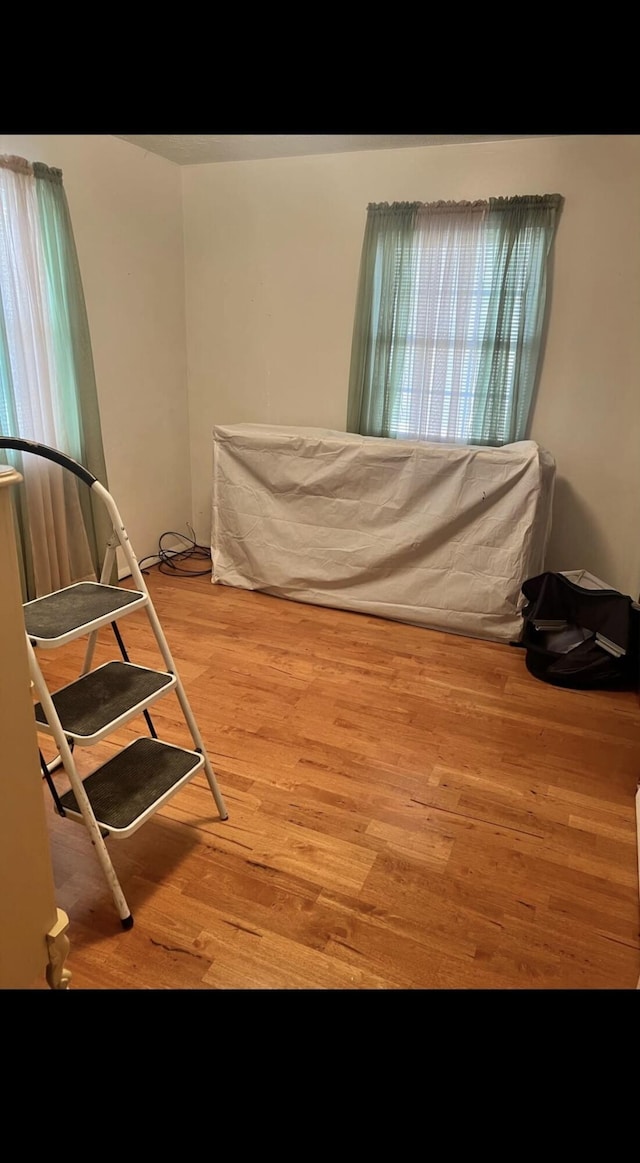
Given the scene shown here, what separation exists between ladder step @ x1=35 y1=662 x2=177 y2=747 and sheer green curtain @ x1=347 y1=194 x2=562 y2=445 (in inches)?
96.0

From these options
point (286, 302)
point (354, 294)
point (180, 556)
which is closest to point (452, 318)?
point (354, 294)

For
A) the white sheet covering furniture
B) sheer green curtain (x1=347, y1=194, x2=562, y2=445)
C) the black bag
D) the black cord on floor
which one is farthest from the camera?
the black cord on floor

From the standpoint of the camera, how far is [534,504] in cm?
291

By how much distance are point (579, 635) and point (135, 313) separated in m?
3.00

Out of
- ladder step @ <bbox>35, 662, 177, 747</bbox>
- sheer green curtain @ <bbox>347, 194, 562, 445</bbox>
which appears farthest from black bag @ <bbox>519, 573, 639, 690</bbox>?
Answer: ladder step @ <bbox>35, 662, 177, 747</bbox>

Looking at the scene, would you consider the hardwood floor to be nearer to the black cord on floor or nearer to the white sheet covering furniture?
the white sheet covering furniture

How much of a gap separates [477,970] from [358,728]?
3.41 feet

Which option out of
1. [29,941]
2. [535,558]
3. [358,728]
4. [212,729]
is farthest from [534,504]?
[29,941]

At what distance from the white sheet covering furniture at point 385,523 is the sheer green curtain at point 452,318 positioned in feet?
1.09

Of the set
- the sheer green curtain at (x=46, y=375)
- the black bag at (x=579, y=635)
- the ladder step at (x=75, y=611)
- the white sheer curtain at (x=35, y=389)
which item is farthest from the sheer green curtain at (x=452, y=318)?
the ladder step at (x=75, y=611)

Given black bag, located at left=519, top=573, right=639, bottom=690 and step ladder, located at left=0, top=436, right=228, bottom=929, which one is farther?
black bag, located at left=519, top=573, right=639, bottom=690

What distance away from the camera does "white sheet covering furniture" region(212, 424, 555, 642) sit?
302 centimetres

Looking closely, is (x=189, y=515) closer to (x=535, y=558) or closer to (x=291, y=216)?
(x=291, y=216)

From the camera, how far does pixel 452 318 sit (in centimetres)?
345
